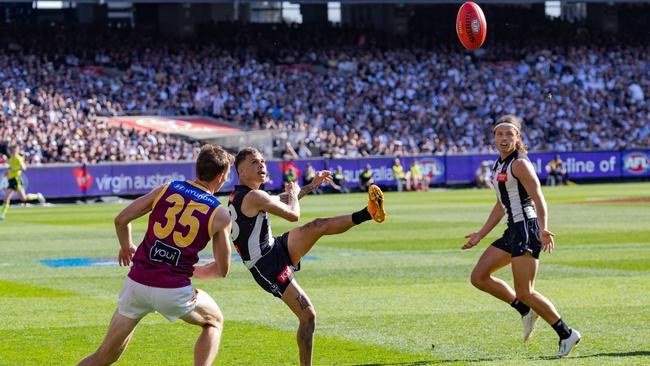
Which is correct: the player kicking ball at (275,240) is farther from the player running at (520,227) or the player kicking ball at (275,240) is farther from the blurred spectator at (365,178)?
the blurred spectator at (365,178)

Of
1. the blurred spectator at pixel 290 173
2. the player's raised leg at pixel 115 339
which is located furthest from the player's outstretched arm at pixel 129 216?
the blurred spectator at pixel 290 173

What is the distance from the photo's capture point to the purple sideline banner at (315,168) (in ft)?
142

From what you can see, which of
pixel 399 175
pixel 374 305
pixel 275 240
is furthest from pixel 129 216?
pixel 399 175

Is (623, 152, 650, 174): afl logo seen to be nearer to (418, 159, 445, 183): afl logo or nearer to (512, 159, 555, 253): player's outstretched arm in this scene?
(418, 159, 445, 183): afl logo

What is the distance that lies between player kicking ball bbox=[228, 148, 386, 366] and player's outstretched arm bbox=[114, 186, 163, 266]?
1.45m

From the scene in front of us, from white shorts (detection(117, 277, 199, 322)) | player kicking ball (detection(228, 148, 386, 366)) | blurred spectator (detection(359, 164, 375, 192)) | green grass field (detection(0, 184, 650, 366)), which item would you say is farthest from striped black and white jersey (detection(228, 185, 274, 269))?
blurred spectator (detection(359, 164, 375, 192))

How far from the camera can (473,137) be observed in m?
55.2

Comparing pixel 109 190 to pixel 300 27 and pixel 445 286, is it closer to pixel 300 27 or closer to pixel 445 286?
pixel 300 27

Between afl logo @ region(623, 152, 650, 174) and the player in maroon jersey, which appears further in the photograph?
afl logo @ region(623, 152, 650, 174)

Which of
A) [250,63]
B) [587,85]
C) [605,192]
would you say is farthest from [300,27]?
[605,192]

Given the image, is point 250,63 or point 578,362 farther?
point 250,63

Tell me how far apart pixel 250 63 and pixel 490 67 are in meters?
12.7

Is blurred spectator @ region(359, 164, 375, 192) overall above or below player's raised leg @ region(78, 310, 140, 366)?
below

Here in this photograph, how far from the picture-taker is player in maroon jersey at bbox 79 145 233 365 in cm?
800
